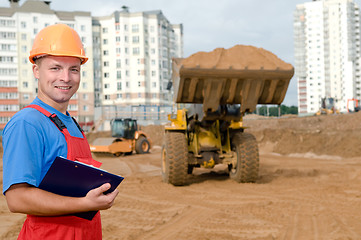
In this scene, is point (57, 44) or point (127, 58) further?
point (127, 58)

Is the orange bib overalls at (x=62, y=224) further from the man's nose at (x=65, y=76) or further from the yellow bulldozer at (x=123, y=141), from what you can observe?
the yellow bulldozer at (x=123, y=141)

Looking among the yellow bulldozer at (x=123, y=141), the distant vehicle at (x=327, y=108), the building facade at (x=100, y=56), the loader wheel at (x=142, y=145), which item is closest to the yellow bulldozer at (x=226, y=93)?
the yellow bulldozer at (x=123, y=141)

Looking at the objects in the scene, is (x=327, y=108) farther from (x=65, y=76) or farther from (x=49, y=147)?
(x=49, y=147)

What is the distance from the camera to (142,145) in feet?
63.6

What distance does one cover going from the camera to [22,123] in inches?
60.1

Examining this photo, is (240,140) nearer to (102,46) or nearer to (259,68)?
(259,68)

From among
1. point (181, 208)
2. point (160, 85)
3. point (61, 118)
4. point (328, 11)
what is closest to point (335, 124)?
point (181, 208)

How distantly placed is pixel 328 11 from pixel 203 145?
85816 mm

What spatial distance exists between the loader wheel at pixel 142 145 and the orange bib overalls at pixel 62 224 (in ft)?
57.2

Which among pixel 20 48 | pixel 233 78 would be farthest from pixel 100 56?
pixel 233 78

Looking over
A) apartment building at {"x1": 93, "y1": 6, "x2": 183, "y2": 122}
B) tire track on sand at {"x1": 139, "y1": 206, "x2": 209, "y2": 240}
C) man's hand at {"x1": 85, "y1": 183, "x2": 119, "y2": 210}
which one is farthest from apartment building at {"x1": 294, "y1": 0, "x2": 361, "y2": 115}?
man's hand at {"x1": 85, "y1": 183, "x2": 119, "y2": 210}

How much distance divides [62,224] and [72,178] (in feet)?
0.95

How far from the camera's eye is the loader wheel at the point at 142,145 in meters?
19.1

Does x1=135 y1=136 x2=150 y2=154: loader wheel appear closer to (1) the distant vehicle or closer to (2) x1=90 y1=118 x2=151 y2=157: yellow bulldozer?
(2) x1=90 y1=118 x2=151 y2=157: yellow bulldozer
